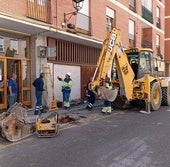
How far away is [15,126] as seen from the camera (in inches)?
366

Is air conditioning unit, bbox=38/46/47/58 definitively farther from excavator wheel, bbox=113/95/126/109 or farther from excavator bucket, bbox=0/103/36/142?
excavator bucket, bbox=0/103/36/142

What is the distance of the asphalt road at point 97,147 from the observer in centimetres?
690

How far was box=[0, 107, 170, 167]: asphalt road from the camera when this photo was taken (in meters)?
6.90

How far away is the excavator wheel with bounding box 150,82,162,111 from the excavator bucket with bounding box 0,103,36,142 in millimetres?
7065

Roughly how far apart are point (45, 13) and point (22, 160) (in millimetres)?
9840

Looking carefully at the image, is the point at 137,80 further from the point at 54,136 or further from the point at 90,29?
the point at 54,136

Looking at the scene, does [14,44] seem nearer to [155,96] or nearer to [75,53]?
[75,53]

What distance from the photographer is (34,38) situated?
15711mm

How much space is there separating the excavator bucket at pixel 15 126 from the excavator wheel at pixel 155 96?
7065 mm

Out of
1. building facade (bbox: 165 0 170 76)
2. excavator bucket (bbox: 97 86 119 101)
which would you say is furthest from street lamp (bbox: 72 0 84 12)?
building facade (bbox: 165 0 170 76)

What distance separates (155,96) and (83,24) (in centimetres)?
587

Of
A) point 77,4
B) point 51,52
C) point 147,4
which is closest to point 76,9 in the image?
point 77,4

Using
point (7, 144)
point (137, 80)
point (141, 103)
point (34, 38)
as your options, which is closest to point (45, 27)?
point (34, 38)

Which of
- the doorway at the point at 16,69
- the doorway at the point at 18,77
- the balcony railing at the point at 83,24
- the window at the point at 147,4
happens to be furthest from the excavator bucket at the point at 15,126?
Answer: the window at the point at 147,4
